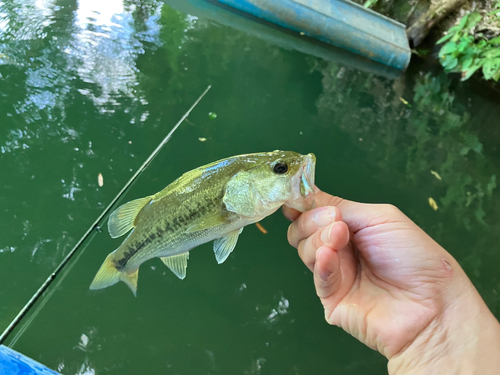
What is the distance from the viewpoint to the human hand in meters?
1.20

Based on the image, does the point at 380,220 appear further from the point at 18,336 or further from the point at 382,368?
the point at 18,336

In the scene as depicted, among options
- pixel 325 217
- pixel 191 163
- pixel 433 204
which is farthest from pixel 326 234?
pixel 433 204

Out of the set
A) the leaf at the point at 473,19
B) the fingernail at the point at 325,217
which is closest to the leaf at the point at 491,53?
the leaf at the point at 473,19

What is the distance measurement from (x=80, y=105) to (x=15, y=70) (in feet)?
2.67

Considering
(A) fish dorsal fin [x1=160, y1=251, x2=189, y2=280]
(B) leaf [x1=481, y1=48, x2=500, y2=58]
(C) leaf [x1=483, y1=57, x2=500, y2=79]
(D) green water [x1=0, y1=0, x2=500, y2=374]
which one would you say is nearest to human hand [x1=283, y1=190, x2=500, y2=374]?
(A) fish dorsal fin [x1=160, y1=251, x2=189, y2=280]

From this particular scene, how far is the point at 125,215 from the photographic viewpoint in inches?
51.7

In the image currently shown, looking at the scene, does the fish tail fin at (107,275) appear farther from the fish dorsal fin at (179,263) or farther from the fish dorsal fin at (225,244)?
the fish dorsal fin at (225,244)

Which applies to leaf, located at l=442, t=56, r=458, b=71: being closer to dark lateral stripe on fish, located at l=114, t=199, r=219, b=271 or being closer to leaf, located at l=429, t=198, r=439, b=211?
leaf, located at l=429, t=198, r=439, b=211

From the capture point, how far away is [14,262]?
206 cm

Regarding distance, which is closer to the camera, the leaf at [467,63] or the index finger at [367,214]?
the index finger at [367,214]

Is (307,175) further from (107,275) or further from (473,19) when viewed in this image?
(473,19)

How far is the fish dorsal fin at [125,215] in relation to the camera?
131 centimetres

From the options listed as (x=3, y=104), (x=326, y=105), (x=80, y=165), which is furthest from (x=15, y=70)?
(x=326, y=105)

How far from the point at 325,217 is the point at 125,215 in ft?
2.80
